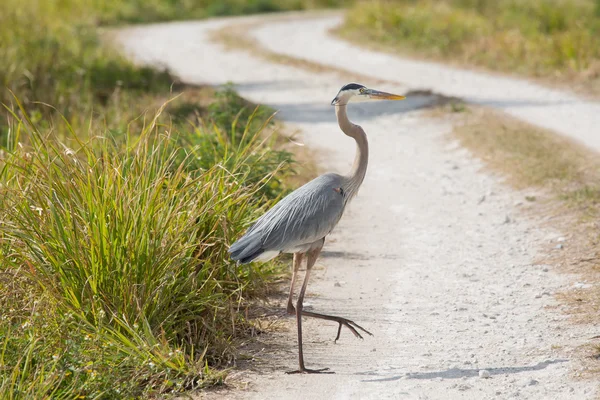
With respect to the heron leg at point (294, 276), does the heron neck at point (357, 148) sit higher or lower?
higher

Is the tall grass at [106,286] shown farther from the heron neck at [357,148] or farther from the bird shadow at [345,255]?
the bird shadow at [345,255]

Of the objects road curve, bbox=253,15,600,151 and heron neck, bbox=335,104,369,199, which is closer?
heron neck, bbox=335,104,369,199

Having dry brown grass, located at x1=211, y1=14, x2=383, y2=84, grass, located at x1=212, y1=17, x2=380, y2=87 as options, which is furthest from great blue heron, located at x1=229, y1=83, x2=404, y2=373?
grass, located at x1=212, y1=17, x2=380, y2=87

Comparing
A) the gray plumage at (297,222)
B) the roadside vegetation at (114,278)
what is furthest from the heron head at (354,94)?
the roadside vegetation at (114,278)

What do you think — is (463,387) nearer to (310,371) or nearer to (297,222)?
(310,371)

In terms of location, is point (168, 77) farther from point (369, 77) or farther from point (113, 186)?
point (113, 186)

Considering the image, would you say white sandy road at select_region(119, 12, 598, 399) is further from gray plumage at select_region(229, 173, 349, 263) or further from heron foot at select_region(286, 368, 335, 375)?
gray plumage at select_region(229, 173, 349, 263)

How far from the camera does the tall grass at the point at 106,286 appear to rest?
5199 mm

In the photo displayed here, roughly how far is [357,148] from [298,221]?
2.04 ft

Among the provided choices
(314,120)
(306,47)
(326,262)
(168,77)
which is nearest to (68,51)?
(168,77)

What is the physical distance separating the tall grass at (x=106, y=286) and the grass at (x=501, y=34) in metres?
9.94

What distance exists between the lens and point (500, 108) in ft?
→ 43.7

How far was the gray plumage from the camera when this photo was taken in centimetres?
550

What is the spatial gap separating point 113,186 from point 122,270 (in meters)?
0.54
